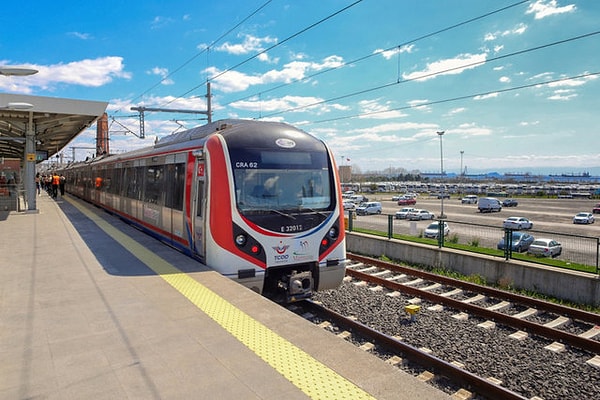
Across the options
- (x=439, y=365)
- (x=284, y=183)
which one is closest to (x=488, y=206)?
(x=284, y=183)

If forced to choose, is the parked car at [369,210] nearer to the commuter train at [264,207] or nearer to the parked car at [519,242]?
Result: the parked car at [519,242]

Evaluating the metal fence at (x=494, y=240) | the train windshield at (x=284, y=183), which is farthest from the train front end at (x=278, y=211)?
the metal fence at (x=494, y=240)

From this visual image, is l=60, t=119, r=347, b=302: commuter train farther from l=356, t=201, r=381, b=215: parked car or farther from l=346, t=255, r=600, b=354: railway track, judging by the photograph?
l=356, t=201, r=381, b=215: parked car

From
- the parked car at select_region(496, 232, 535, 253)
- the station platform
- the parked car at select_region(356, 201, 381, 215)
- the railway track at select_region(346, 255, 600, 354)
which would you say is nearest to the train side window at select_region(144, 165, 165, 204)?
the station platform

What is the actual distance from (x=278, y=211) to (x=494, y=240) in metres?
8.88

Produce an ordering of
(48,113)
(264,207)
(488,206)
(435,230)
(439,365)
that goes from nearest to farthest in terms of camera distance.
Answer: (439,365), (264,207), (435,230), (48,113), (488,206)

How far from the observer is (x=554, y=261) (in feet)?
35.8

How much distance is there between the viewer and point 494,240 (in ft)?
43.4

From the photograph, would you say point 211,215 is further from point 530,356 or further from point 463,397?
point 530,356

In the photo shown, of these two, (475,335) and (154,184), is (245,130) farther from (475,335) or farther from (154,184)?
(475,335)

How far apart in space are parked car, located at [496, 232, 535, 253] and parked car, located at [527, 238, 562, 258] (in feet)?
0.49

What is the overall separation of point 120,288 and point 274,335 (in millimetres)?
3010

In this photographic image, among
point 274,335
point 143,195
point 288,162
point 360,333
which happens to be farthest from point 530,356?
point 143,195

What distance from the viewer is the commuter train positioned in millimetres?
6918
